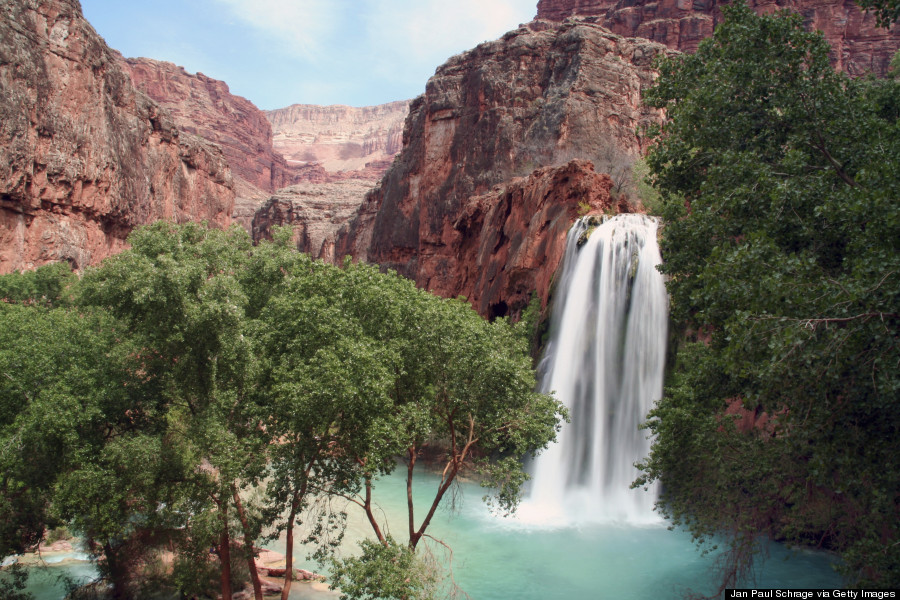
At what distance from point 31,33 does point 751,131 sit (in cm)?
4338

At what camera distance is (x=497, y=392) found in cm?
1214

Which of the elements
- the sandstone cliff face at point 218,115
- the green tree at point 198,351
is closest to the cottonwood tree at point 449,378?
the green tree at point 198,351

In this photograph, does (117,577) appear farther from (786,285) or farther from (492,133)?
(492,133)

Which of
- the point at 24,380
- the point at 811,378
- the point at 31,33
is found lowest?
the point at 24,380

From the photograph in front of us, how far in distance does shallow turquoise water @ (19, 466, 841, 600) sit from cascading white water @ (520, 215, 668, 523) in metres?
1.59

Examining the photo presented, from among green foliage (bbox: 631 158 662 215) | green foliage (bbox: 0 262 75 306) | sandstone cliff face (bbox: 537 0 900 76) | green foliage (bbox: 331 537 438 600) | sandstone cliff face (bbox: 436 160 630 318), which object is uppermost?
sandstone cliff face (bbox: 537 0 900 76)

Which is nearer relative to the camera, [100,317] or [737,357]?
[737,357]

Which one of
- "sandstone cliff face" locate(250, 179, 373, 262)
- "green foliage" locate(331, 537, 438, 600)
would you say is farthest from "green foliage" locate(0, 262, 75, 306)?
"sandstone cliff face" locate(250, 179, 373, 262)

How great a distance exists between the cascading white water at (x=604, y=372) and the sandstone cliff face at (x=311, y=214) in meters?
60.4

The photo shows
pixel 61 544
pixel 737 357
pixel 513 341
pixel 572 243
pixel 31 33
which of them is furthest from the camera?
pixel 31 33

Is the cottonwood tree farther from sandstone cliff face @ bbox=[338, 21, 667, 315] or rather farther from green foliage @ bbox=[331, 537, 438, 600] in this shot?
sandstone cliff face @ bbox=[338, 21, 667, 315]

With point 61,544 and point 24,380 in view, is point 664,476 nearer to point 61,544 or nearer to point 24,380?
point 24,380

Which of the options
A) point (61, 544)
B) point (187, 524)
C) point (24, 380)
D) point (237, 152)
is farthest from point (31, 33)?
point (237, 152)

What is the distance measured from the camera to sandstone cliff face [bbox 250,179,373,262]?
295 ft
